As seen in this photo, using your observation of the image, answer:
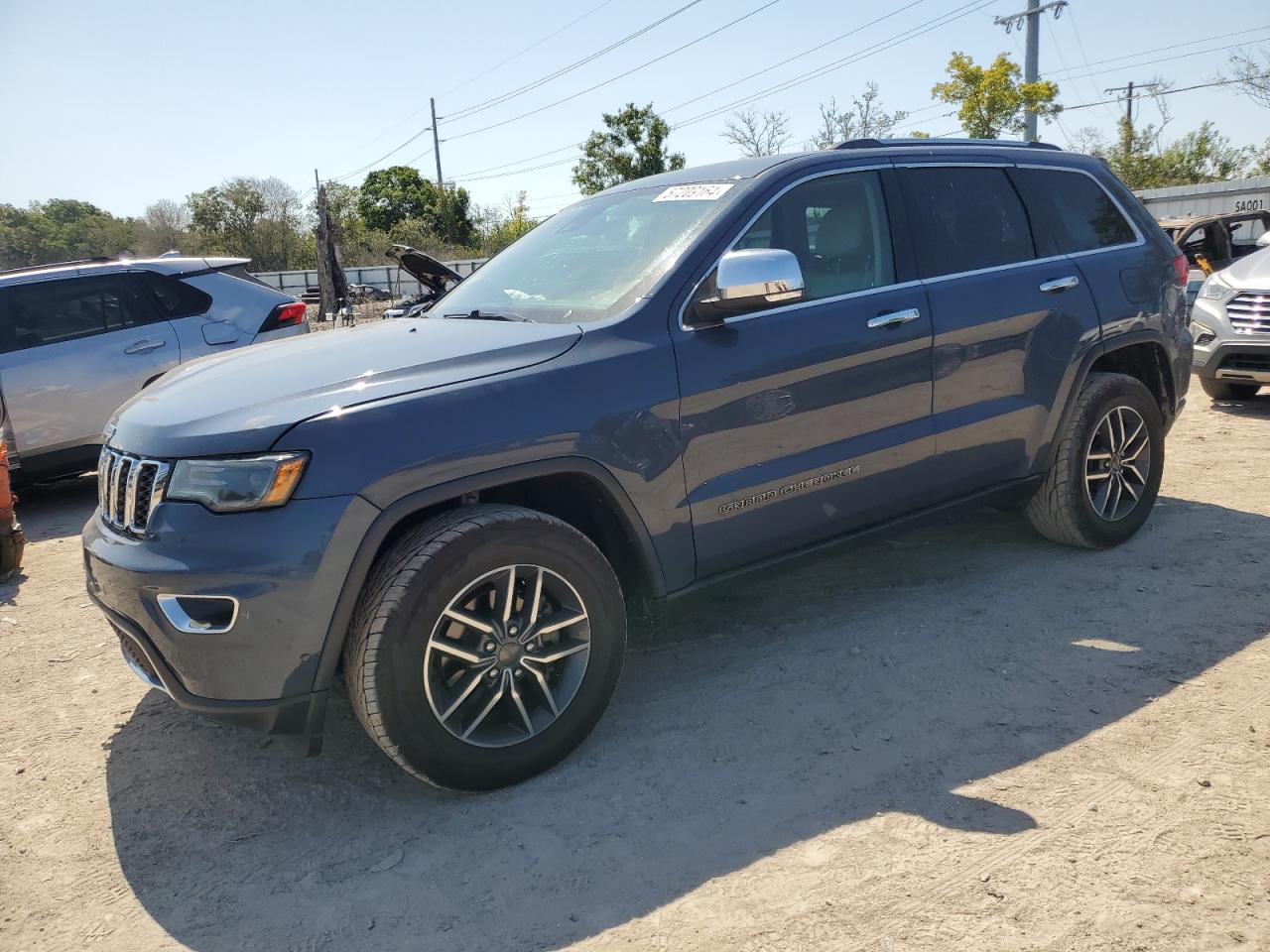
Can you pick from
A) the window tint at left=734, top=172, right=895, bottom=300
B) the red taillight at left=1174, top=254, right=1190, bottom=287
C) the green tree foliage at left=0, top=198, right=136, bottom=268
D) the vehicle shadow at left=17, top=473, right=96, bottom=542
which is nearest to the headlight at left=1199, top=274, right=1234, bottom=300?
the red taillight at left=1174, top=254, right=1190, bottom=287

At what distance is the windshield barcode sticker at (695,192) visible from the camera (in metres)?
3.67

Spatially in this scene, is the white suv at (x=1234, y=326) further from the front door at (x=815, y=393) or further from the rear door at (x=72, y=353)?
the rear door at (x=72, y=353)

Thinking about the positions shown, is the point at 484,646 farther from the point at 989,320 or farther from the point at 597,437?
the point at 989,320

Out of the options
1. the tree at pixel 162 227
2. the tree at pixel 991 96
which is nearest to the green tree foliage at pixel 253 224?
the tree at pixel 162 227

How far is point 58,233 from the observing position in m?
62.8

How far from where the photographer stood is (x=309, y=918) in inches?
99.5

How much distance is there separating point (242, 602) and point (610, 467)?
1.14 metres

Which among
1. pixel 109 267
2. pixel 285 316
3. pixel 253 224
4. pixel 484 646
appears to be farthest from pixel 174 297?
pixel 253 224

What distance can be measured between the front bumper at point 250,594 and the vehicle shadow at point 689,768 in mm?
469

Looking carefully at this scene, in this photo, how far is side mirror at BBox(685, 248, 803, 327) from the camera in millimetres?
3174

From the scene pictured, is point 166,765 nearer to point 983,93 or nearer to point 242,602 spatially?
point 242,602

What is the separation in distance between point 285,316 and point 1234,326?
7842mm

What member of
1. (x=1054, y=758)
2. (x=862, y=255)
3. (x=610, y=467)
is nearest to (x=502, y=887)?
(x=610, y=467)

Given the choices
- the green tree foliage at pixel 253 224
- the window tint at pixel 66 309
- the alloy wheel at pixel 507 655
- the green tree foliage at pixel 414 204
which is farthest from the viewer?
the green tree foliage at pixel 414 204
